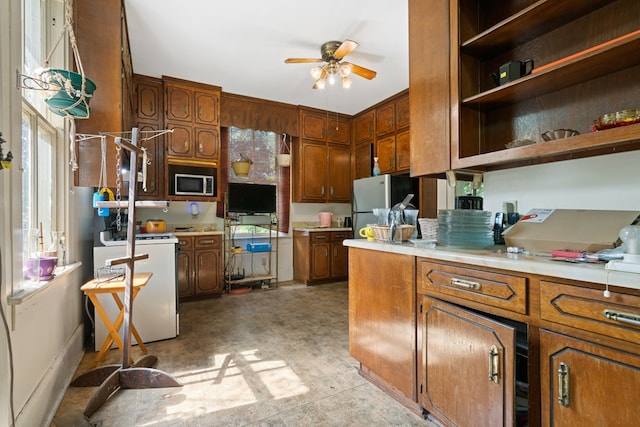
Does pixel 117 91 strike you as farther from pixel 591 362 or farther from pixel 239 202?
pixel 591 362

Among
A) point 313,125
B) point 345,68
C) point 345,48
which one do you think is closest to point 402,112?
point 313,125

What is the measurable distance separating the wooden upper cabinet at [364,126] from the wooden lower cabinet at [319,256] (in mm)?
1714

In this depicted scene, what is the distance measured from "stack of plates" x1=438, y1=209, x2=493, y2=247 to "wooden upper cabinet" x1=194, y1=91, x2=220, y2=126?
3.74 meters

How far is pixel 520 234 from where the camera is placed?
1519mm

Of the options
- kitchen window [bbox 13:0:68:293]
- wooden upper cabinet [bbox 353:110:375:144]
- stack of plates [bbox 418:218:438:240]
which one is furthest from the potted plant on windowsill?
stack of plates [bbox 418:218:438:240]

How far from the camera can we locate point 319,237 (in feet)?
16.7

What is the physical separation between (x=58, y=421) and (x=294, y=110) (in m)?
4.61

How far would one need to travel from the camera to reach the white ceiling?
2662mm

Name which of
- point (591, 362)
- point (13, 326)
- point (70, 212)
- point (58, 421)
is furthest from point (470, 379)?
point (70, 212)

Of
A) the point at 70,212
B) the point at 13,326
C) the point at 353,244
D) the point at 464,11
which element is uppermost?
the point at 464,11

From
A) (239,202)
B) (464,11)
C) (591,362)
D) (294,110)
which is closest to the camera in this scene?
(591,362)

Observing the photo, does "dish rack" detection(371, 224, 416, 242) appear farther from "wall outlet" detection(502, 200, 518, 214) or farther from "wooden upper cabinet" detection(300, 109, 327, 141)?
"wooden upper cabinet" detection(300, 109, 327, 141)

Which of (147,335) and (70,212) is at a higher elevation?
(70,212)

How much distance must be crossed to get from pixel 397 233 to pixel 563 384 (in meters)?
1.06
